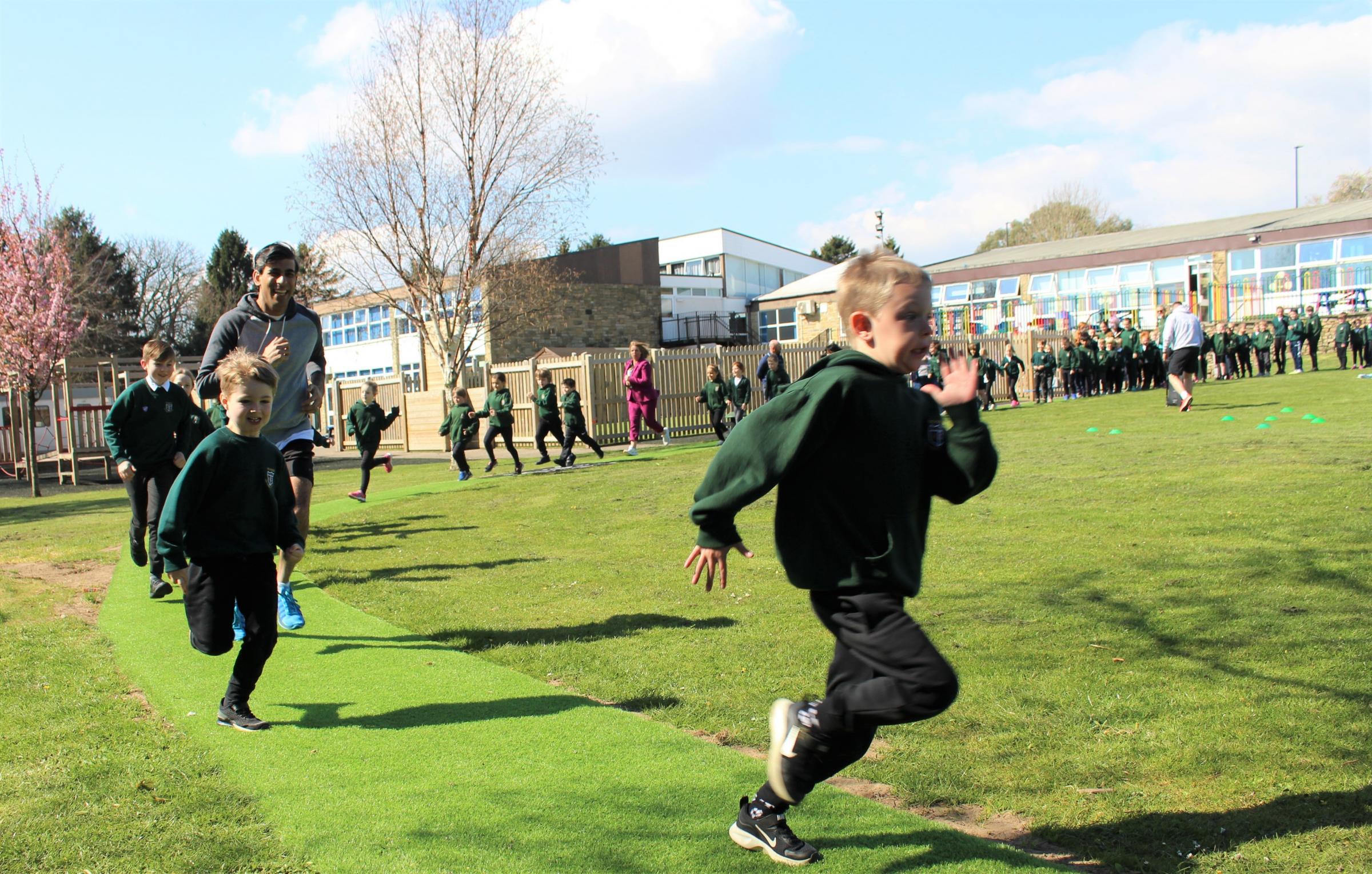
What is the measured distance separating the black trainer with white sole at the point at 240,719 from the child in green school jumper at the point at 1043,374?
90.0 ft

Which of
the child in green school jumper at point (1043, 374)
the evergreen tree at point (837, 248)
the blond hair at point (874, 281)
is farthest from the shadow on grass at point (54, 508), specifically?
the evergreen tree at point (837, 248)

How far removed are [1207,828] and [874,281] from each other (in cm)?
211

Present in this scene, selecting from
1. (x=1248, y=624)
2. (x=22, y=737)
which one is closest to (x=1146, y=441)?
(x=1248, y=624)

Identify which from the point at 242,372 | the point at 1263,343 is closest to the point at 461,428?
the point at 242,372

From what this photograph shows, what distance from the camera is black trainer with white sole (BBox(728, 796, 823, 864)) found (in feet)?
10.0

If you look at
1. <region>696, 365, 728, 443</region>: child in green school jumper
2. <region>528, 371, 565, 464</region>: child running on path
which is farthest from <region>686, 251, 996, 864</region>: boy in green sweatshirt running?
<region>696, 365, 728, 443</region>: child in green school jumper

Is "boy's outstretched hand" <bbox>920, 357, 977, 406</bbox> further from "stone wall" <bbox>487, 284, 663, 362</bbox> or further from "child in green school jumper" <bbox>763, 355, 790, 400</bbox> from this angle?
"stone wall" <bbox>487, 284, 663, 362</bbox>

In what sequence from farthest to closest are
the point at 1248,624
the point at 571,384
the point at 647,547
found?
1. the point at 571,384
2. the point at 647,547
3. the point at 1248,624

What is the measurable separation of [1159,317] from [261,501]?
120 ft

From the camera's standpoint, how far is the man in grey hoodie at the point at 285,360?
607cm

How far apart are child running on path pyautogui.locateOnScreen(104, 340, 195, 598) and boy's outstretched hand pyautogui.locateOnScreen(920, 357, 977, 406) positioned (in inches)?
248

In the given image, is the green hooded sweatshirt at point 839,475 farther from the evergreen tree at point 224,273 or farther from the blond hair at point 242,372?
the evergreen tree at point 224,273

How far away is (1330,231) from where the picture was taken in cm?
3644

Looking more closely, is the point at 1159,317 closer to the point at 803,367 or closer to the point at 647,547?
the point at 803,367
